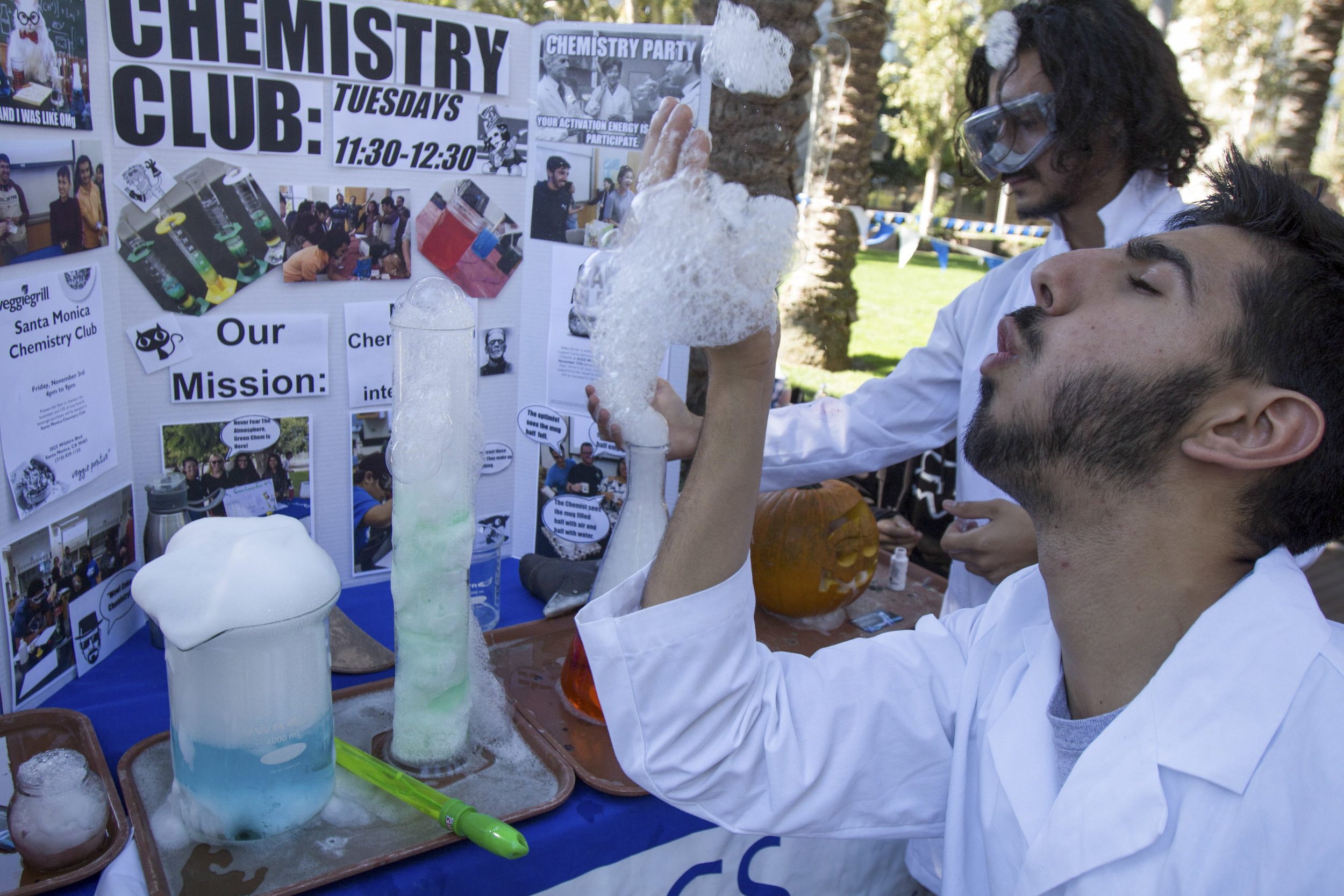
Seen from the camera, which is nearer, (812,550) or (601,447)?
(812,550)

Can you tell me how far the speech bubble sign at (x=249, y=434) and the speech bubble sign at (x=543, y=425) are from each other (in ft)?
1.84

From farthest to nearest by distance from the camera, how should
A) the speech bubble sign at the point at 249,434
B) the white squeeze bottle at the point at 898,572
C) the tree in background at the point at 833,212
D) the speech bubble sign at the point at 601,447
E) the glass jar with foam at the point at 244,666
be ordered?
the tree in background at the point at 833,212, the white squeeze bottle at the point at 898,572, the speech bubble sign at the point at 601,447, the speech bubble sign at the point at 249,434, the glass jar with foam at the point at 244,666

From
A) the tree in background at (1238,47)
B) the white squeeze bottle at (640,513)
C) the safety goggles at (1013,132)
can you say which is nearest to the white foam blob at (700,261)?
the white squeeze bottle at (640,513)

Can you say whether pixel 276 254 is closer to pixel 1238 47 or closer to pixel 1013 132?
pixel 1013 132

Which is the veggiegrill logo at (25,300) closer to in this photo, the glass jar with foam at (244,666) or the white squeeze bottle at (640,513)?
the glass jar with foam at (244,666)

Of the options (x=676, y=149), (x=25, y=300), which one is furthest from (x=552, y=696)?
(x=25, y=300)

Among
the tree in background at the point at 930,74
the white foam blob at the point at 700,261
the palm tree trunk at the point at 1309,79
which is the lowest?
the white foam blob at the point at 700,261

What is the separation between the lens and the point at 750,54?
1.40 metres

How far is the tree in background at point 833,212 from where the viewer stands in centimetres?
770

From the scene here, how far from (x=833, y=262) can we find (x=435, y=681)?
7.02m

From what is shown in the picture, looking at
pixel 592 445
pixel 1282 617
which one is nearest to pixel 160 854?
pixel 592 445

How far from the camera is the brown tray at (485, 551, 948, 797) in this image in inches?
52.9

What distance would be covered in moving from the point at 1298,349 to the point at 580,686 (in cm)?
115

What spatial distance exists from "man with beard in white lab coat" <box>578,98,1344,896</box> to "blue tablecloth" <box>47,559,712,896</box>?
19 centimetres
